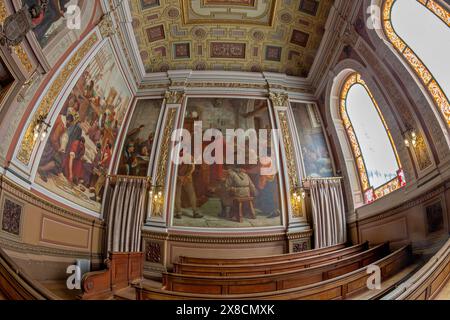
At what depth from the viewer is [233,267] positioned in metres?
6.08

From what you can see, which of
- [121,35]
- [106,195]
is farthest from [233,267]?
[121,35]

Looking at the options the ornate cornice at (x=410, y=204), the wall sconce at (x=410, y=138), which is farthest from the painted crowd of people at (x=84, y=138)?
the wall sconce at (x=410, y=138)

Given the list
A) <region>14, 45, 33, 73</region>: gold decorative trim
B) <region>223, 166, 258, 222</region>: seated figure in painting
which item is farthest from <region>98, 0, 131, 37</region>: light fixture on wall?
<region>223, 166, 258, 222</region>: seated figure in painting

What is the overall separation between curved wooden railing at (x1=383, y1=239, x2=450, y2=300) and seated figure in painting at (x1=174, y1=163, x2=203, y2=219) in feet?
21.8

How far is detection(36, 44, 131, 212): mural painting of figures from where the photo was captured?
683 cm

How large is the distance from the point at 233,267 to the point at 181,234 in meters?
3.32

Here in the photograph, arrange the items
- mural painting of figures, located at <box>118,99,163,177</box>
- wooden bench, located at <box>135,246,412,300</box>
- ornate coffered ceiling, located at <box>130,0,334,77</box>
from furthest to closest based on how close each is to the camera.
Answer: mural painting of figures, located at <box>118,99,163,177</box>, ornate coffered ceiling, located at <box>130,0,334,77</box>, wooden bench, located at <box>135,246,412,300</box>

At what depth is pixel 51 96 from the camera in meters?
6.48

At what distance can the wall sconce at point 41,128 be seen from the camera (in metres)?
6.02

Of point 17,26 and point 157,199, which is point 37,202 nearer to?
point 17,26

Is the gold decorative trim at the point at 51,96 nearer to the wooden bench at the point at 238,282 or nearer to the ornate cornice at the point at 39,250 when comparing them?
the ornate cornice at the point at 39,250

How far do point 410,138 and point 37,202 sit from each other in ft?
29.4

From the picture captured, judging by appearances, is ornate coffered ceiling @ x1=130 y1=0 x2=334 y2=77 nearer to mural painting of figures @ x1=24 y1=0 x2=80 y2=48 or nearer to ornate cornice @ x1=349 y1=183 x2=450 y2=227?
mural painting of figures @ x1=24 y1=0 x2=80 y2=48

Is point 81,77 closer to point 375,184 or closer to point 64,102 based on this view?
point 64,102
